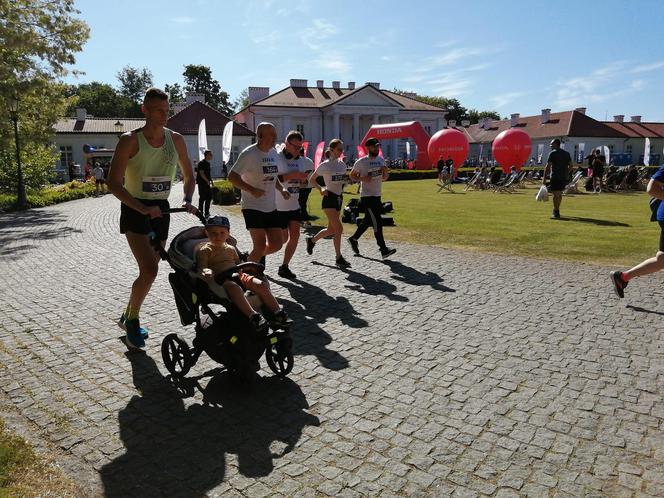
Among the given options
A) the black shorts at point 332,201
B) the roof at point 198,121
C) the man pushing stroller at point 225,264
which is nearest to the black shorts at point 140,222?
the man pushing stroller at point 225,264

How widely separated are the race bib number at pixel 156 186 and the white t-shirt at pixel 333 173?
432 cm

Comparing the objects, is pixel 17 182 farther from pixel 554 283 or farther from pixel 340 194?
pixel 554 283

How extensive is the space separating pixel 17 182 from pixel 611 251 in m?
22.8

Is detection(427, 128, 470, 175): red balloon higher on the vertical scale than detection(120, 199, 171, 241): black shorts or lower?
higher

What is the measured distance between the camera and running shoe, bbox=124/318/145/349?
464 centimetres

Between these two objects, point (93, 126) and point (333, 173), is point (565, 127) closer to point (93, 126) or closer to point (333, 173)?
point (93, 126)

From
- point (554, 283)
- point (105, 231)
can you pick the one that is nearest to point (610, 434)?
point (554, 283)

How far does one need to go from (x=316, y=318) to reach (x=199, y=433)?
257cm

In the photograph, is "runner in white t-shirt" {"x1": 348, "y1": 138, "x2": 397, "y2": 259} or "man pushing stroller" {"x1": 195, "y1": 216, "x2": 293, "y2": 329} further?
"runner in white t-shirt" {"x1": 348, "y1": 138, "x2": 397, "y2": 259}

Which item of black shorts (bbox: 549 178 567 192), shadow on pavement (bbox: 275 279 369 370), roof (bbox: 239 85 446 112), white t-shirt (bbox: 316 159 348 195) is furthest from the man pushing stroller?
roof (bbox: 239 85 446 112)

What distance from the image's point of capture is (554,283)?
7148 millimetres

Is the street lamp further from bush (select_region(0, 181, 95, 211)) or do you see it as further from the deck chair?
the deck chair

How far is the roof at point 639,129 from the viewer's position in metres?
67.1

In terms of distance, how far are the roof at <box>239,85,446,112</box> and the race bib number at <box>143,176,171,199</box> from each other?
5521 centimetres
